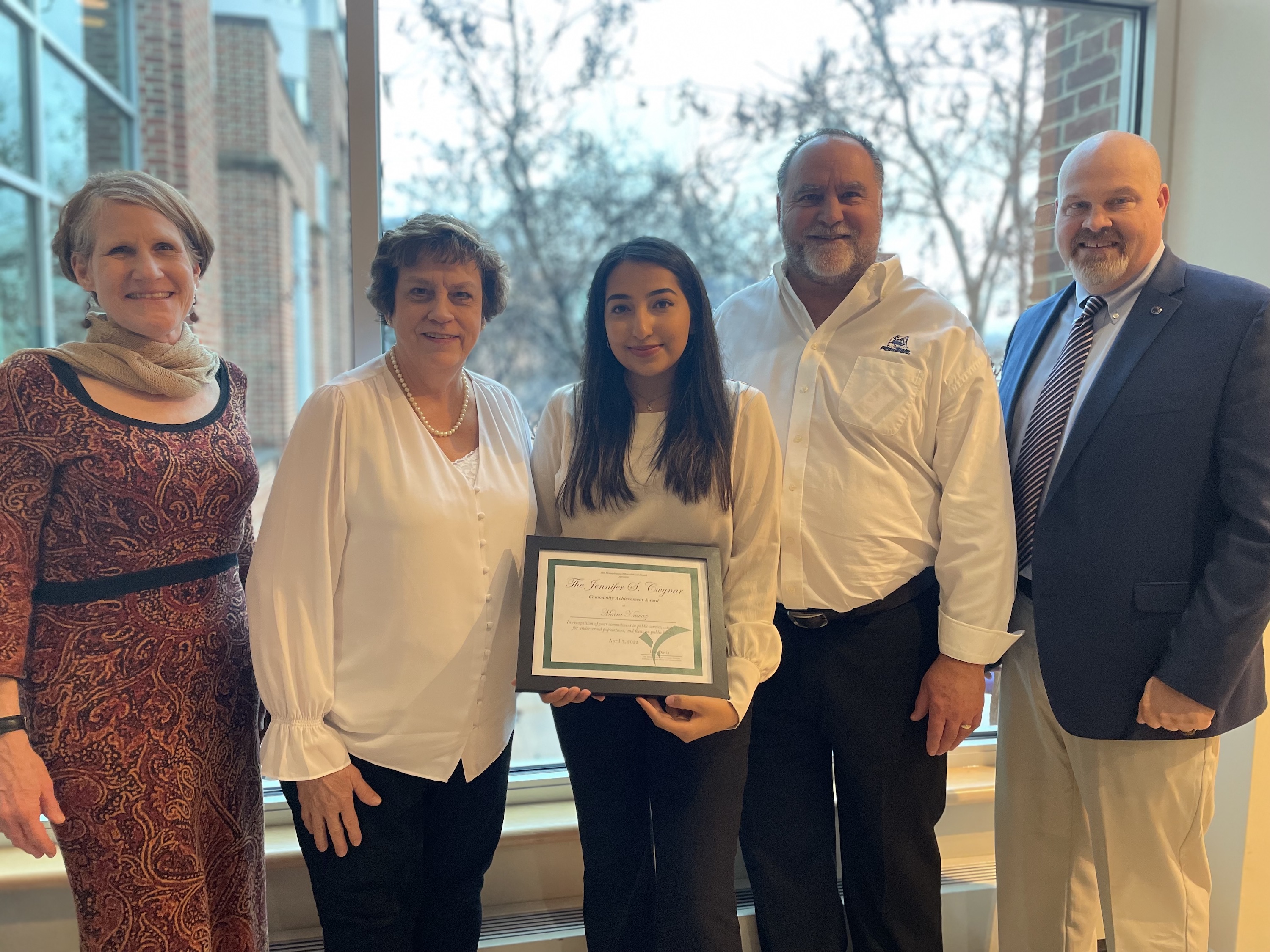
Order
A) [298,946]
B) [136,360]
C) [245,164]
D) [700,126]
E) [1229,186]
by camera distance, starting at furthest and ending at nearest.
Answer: [245,164]
[700,126]
[1229,186]
[298,946]
[136,360]

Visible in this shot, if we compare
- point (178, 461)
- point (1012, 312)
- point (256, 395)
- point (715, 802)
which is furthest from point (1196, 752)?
point (256, 395)

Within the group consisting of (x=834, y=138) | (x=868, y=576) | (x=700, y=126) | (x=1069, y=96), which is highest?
(x=1069, y=96)

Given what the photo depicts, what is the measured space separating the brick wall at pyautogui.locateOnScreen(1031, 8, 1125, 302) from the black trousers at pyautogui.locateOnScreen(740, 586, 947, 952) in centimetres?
151

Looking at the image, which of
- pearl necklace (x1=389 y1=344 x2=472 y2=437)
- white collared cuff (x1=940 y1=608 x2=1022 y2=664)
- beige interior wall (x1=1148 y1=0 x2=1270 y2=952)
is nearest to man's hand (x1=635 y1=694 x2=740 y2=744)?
white collared cuff (x1=940 y1=608 x2=1022 y2=664)

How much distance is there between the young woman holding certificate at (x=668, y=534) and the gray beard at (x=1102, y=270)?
30.6 inches

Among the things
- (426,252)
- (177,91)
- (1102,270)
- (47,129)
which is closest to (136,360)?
(426,252)

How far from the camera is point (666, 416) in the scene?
151cm

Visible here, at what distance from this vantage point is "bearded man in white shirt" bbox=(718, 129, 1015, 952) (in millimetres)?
1559

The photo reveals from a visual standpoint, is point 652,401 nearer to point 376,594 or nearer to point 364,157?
point 376,594

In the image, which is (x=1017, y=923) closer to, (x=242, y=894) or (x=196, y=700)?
(x=242, y=894)

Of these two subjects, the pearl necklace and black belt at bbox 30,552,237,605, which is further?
the pearl necklace

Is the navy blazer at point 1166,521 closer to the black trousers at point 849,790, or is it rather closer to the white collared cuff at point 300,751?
the black trousers at point 849,790

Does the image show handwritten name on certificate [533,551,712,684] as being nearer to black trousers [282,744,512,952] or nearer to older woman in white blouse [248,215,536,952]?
older woman in white blouse [248,215,536,952]

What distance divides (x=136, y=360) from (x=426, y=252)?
0.53 m
